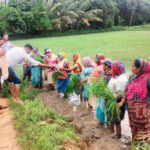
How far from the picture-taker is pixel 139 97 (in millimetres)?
3041

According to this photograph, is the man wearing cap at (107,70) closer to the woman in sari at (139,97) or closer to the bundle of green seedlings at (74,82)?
the woman in sari at (139,97)

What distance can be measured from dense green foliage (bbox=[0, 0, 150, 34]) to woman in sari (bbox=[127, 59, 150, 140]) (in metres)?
26.8

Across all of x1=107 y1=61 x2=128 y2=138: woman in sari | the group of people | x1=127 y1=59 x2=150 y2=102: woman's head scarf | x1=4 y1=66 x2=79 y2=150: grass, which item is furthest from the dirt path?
x1=127 y1=59 x2=150 y2=102: woman's head scarf

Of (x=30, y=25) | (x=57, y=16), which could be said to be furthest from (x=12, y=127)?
(x=57, y=16)

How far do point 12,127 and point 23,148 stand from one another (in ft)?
2.84

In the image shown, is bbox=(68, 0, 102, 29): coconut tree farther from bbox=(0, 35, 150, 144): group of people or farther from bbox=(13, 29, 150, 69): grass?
bbox=(0, 35, 150, 144): group of people

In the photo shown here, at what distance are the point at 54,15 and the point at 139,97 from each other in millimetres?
30477

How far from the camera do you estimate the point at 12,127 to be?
4.05 meters

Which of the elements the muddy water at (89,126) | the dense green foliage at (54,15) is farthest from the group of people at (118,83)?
the dense green foliage at (54,15)

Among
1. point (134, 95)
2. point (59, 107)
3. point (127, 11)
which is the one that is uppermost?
point (127, 11)

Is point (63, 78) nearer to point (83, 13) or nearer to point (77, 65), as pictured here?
point (77, 65)

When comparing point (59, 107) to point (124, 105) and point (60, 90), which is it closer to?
point (60, 90)

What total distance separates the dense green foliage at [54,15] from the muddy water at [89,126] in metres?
24.4

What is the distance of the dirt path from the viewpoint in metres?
3.45
